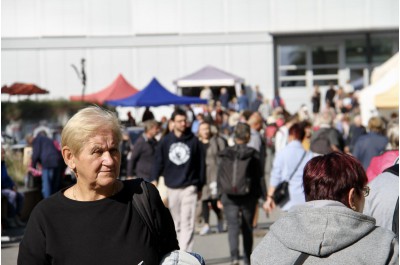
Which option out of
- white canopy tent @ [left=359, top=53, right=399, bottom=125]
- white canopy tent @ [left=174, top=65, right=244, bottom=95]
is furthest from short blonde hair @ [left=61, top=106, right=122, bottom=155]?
white canopy tent @ [left=174, top=65, right=244, bottom=95]

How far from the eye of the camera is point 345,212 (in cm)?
374

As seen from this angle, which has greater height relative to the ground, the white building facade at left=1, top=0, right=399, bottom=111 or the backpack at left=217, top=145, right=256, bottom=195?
the white building facade at left=1, top=0, right=399, bottom=111

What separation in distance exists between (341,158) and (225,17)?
39.5 meters

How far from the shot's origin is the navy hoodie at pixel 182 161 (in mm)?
11250

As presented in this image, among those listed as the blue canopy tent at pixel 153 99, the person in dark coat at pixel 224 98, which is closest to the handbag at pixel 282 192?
the blue canopy tent at pixel 153 99

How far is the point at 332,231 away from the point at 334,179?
0.93 ft

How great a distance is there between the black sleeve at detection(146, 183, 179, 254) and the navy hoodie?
710 cm

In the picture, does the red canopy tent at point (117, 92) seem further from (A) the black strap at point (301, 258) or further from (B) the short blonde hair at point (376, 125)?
(A) the black strap at point (301, 258)

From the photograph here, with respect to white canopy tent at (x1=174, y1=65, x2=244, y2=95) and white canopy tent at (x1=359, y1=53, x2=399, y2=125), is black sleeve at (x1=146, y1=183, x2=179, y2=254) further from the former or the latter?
white canopy tent at (x1=174, y1=65, x2=244, y2=95)

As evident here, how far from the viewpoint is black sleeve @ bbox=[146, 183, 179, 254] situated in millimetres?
4066

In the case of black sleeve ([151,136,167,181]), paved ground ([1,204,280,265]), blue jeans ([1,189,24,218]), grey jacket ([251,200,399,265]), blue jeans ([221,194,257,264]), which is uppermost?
grey jacket ([251,200,399,265])

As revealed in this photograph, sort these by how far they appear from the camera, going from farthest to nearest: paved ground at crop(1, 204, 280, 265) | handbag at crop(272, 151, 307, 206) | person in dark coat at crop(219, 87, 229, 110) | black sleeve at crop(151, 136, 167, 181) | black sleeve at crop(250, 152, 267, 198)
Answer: person in dark coat at crop(219, 87, 229, 110), paved ground at crop(1, 204, 280, 265), black sleeve at crop(151, 136, 167, 181), black sleeve at crop(250, 152, 267, 198), handbag at crop(272, 151, 307, 206)

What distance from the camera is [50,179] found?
53.7 feet

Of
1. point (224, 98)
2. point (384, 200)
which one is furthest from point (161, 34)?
point (384, 200)
